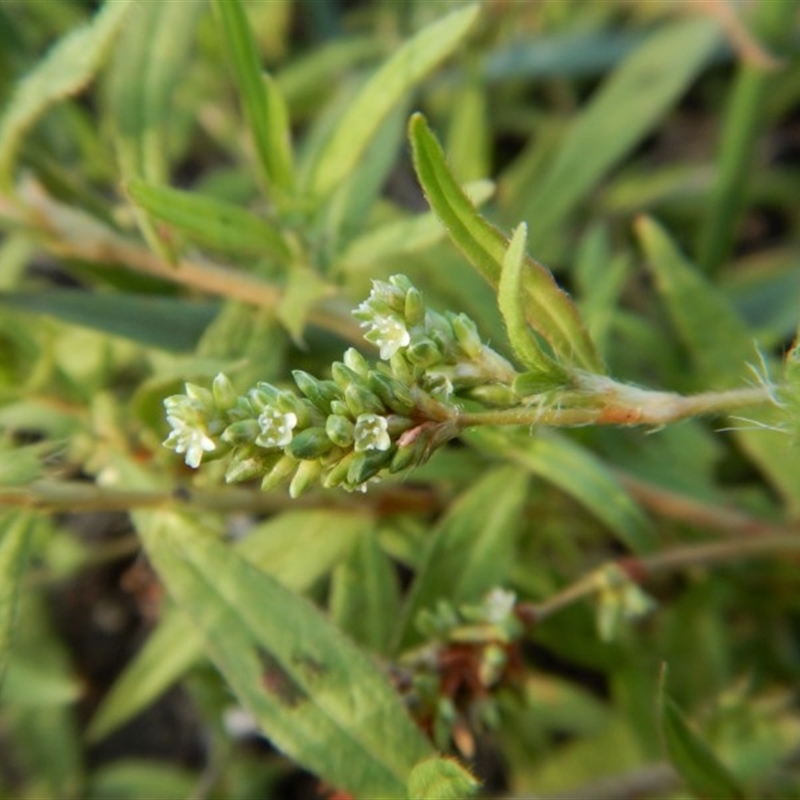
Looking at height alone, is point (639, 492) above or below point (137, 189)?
below

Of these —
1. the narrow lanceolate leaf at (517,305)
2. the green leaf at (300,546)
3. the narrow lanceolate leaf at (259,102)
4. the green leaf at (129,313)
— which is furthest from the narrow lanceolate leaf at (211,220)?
the narrow lanceolate leaf at (517,305)

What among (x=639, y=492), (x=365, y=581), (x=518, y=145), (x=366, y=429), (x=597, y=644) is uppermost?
(x=518, y=145)

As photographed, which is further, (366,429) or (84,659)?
(84,659)

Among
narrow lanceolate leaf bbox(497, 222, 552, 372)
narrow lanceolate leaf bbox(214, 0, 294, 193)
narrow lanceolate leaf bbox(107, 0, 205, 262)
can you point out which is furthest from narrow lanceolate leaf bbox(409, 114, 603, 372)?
narrow lanceolate leaf bbox(107, 0, 205, 262)

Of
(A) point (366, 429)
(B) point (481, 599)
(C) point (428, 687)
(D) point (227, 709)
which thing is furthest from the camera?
(D) point (227, 709)

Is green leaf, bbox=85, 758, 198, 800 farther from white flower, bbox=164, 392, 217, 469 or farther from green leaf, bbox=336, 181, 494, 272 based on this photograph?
white flower, bbox=164, 392, 217, 469

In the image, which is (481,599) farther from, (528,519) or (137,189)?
(137,189)

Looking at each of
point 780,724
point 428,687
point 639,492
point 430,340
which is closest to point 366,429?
point 430,340

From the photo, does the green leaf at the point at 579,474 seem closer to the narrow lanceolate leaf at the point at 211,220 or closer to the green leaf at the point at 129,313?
the narrow lanceolate leaf at the point at 211,220
